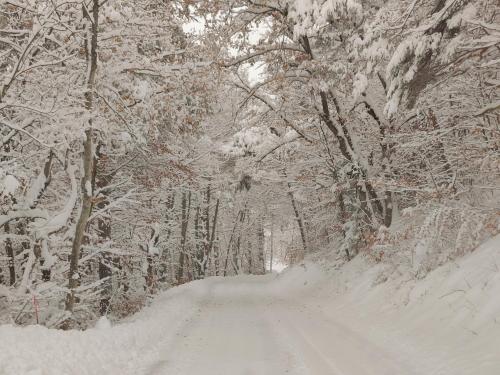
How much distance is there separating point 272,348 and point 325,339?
3.71 feet

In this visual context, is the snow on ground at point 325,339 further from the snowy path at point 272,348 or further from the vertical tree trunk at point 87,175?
the vertical tree trunk at point 87,175

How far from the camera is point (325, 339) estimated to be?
9398mm

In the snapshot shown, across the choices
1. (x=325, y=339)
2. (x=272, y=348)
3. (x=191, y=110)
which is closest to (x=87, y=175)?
(x=191, y=110)

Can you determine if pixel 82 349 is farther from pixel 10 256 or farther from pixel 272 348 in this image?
pixel 10 256

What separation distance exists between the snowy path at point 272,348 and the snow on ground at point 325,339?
18 mm

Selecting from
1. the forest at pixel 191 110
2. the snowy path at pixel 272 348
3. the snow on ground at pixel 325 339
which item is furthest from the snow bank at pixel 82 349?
the forest at pixel 191 110

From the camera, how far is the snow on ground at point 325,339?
691 cm

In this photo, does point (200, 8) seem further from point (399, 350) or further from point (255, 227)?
point (255, 227)

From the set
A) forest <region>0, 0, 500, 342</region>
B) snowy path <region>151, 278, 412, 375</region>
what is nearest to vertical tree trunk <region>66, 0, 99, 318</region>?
forest <region>0, 0, 500, 342</region>

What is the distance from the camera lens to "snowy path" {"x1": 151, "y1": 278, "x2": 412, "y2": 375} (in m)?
7.34

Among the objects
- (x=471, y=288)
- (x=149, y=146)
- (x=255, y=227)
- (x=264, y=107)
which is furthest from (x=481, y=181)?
(x=255, y=227)

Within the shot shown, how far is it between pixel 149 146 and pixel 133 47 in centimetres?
404

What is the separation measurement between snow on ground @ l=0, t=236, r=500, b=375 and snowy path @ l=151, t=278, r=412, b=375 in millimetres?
18

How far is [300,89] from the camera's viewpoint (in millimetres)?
18766
